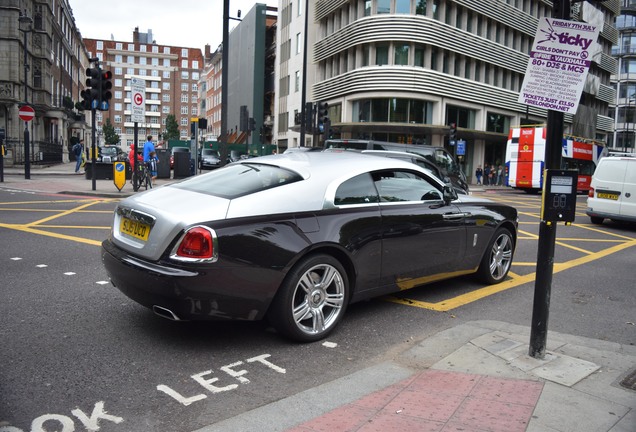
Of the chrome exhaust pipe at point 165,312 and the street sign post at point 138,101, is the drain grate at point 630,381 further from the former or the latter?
the street sign post at point 138,101

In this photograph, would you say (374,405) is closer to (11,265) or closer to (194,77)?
(11,265)

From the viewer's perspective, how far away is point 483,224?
6.16 m

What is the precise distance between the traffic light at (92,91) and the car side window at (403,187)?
45.8 feet

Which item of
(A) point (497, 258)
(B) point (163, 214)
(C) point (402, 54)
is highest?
(C) point (402, 54)

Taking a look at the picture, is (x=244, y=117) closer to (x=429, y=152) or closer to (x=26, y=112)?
(x=26, y=112)

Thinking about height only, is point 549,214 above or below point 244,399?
above

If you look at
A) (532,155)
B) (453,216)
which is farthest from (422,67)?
(453,216)

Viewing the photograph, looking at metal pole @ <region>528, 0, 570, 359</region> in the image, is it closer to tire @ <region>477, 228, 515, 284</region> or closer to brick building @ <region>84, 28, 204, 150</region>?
tire @ <region>477, 228, 515, 284</region>

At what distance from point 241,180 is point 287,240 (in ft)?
2.93

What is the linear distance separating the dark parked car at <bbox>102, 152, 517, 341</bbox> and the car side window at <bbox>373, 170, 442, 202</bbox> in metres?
0.01

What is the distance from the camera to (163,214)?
4.07m

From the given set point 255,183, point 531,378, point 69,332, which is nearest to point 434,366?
point 531,378

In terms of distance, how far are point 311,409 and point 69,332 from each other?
2313mm

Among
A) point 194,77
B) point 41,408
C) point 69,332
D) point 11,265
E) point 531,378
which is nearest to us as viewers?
point 41,408
